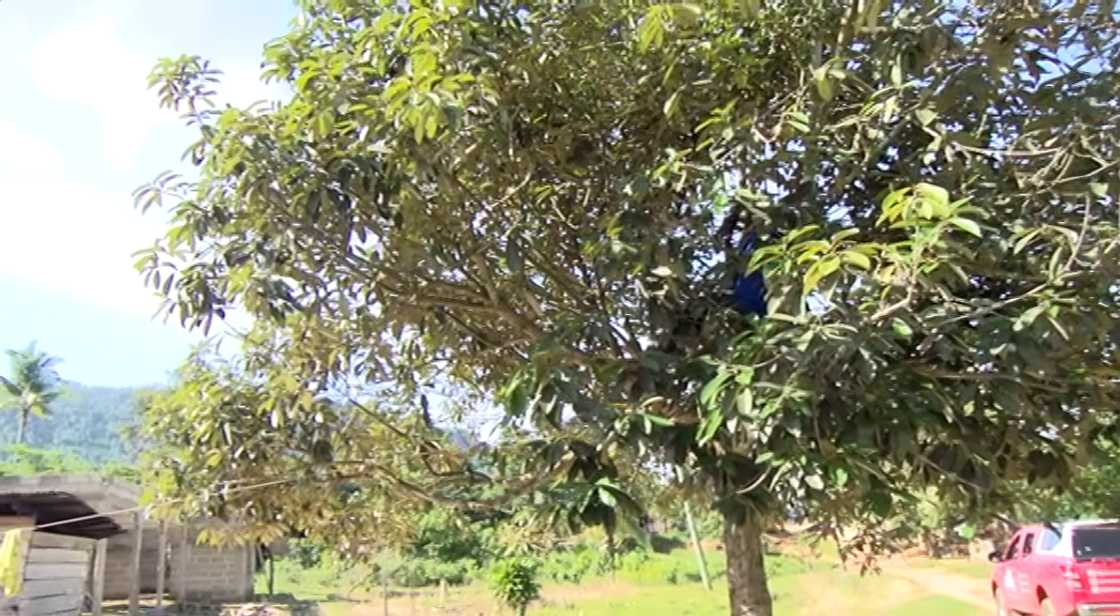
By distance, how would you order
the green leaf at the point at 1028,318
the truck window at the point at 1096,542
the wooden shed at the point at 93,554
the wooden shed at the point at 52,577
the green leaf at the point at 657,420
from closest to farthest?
the green leaf at the point at 1028,318, the green leaf at the point at 657,420, the wooden shed at the point at 52,577, the wooden shed at the point at 93,554, the truck window at the point at 1096,542

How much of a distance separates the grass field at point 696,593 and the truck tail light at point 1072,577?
6.00 metres

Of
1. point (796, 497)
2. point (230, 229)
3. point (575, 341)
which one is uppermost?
point (230, 229)

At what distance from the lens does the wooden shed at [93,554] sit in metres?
10.2

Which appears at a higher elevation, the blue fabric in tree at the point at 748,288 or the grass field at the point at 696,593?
the blue fabric in tree at the point at 748,288

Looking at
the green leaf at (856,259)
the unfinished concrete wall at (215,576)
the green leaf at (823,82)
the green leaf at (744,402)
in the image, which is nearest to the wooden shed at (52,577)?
the green leaf at (744,402)

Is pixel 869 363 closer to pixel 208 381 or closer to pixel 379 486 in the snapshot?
pixel 379 486

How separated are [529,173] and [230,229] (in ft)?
4.54

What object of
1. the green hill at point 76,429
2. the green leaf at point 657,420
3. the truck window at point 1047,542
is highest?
the green hill at point 76,429

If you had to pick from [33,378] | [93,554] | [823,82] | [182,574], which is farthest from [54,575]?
[33,378]

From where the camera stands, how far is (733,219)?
4.28m

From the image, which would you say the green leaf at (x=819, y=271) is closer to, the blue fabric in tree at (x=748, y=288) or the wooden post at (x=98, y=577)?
the blue fabric in tree at (x=748, y=288)

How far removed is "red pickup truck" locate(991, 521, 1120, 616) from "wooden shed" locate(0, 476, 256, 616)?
30.7 ft

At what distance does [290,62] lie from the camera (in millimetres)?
4684

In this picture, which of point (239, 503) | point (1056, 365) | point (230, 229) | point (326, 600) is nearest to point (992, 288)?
point (1056, 365)
